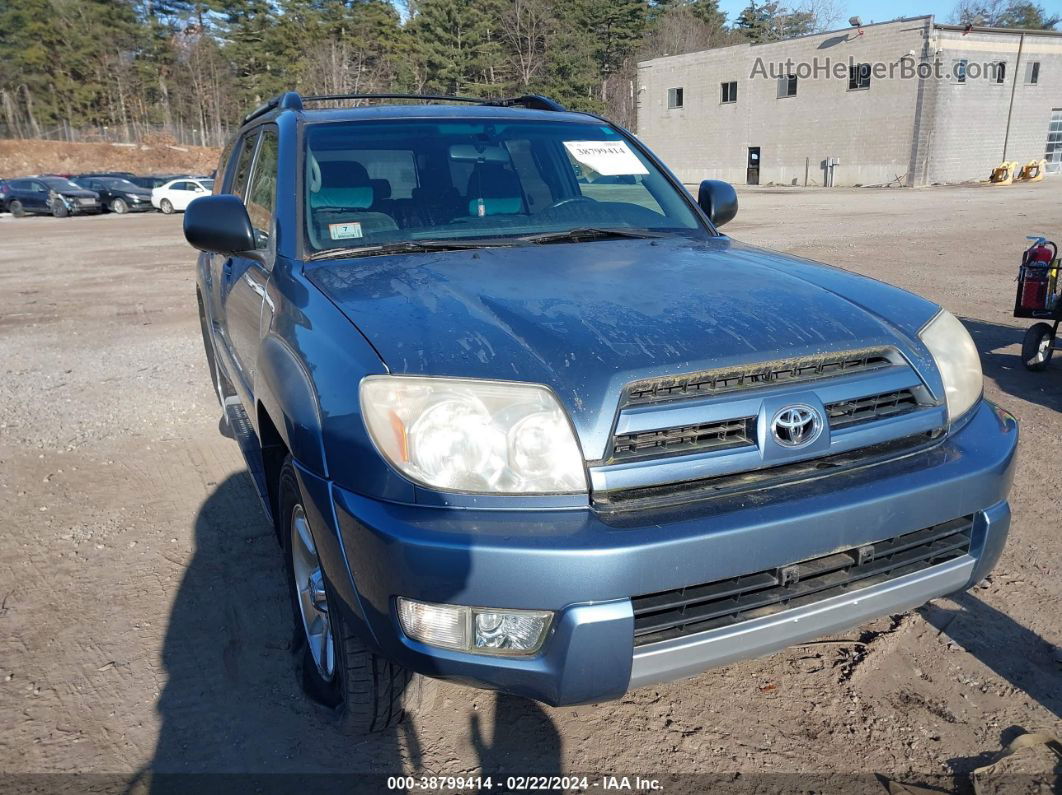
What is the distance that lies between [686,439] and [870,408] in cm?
59

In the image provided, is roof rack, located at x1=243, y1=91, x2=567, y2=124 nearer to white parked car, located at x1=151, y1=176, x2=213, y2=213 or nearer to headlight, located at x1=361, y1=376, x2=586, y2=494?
headlight, located at x1=361, y1=376, x2=586, y2=494

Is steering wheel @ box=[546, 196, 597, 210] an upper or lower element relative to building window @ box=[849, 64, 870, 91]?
lower

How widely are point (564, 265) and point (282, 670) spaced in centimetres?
170

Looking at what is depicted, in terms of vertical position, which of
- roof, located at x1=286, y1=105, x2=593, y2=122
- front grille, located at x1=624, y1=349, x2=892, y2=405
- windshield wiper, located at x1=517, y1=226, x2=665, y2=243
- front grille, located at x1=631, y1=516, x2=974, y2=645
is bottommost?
front grille, located at x1=631, y1=516, x2=974, y2=645

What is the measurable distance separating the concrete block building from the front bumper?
42867 millimetres

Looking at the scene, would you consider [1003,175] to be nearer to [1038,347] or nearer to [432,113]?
[1038,347]

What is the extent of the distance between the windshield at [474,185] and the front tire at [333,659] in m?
1.01

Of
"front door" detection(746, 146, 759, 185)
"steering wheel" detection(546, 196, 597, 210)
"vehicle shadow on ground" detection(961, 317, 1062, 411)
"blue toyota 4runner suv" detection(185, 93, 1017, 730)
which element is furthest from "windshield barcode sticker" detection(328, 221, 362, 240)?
"front door" detection(746, 146, 759, 185)

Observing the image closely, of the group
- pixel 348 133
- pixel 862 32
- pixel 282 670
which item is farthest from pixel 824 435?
pixel 862 32

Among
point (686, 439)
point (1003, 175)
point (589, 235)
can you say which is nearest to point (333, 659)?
point (686, 439)

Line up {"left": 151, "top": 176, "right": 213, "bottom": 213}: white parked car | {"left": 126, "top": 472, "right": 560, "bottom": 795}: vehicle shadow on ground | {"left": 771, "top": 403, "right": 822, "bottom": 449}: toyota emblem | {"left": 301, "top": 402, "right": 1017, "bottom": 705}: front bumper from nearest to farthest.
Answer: {"left": 301, "top": 402, "right": 1017, "bottom": 705}: front bumper < {"left": 771, "top": 403, "right": 822, "bottom": 449}: toyota emblem < {"left": 126, "top": 472, "right": 560, "bottom": 795}: vehicle shadow on ground < {"left": 151, "top": 176, "right": 213, "bottom": 213}: white parked car

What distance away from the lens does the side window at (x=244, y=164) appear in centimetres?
404

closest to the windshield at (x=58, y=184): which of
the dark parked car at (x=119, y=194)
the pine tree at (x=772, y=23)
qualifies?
the dark parked car at (x=119, y=194)

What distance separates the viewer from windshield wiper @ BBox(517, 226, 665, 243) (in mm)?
3078
